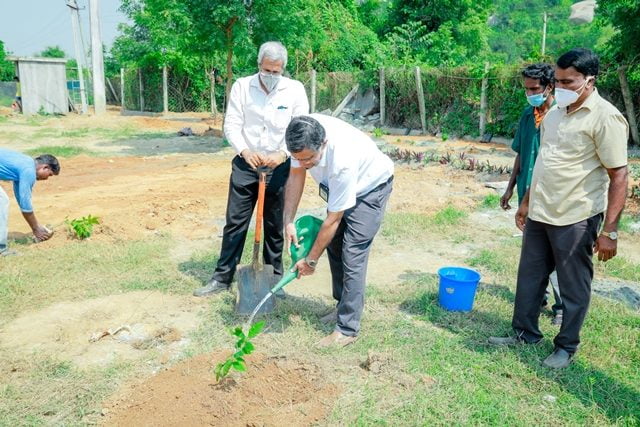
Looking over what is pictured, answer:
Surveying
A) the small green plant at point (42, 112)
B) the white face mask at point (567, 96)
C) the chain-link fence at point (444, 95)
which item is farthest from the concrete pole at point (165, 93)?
the white face mask at point (567, 96)

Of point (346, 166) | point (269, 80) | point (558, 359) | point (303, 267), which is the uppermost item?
point (269, 80)

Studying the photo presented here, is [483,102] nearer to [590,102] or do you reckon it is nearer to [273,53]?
[273,53]

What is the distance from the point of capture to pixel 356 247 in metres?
3.44

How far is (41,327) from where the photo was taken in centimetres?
380

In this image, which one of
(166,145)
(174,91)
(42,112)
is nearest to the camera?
(166,145)

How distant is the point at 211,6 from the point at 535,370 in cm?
1168

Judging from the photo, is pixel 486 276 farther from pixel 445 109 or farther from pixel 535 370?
pixel 445 109

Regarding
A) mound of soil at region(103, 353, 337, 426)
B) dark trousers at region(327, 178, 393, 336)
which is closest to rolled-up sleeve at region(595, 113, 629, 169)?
dark trousers at region(327, 178, 393, 336)

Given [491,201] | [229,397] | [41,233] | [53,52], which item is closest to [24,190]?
[41,233]

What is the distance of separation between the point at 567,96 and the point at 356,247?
1.50 metres

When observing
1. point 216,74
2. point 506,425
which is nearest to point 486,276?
point 506,425

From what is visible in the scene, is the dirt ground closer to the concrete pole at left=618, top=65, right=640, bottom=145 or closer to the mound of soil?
the mound of soil

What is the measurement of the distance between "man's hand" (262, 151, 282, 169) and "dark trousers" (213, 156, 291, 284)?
107 millimetres

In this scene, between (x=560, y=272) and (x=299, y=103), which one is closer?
(x=560, y=272)
